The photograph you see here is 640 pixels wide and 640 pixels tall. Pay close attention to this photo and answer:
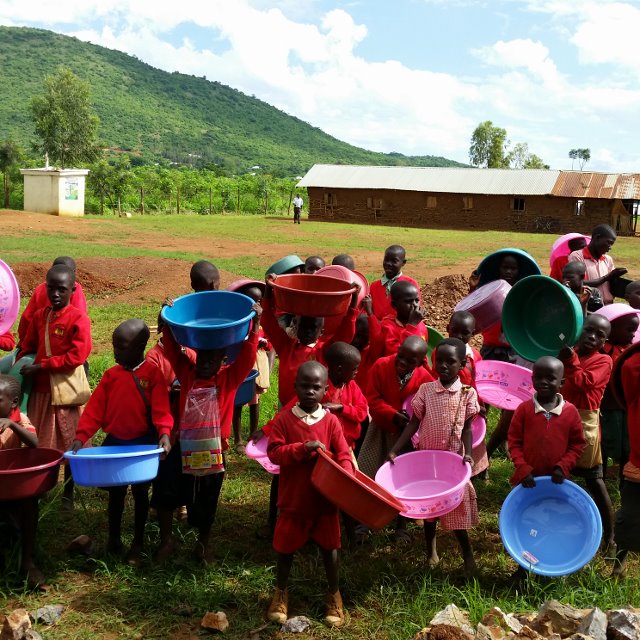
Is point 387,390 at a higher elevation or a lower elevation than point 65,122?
lower

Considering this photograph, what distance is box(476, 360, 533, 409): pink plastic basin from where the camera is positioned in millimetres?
4984

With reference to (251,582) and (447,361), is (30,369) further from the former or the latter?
(447,361)

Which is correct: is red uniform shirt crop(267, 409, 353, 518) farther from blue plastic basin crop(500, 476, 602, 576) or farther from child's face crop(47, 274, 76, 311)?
child's face crop(47, 274, 76, 311)

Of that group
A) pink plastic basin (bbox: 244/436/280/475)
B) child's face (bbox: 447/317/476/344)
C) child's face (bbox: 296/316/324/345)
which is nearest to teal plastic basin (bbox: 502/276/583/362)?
child's face (bbox: 447/317/476/344)

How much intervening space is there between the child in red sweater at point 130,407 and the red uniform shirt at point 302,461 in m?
0.73

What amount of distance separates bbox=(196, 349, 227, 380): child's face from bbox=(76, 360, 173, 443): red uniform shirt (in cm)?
24

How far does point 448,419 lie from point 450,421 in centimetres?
2

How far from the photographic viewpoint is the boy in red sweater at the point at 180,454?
Answer: 381 centimetres

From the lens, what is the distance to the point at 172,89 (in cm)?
12006

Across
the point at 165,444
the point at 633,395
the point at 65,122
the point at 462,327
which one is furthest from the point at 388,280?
the point at 65,122

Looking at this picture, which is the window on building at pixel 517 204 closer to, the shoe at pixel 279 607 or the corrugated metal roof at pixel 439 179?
the corrugated metal roof at pixel 439 179

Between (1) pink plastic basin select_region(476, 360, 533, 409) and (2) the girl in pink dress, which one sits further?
(1) pink plastic basin select_region(476, 360, 533, 409)

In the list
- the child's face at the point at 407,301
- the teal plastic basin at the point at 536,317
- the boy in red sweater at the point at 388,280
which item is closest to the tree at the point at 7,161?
the boy in red sweater at the point at 388,280

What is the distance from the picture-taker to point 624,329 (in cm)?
461
